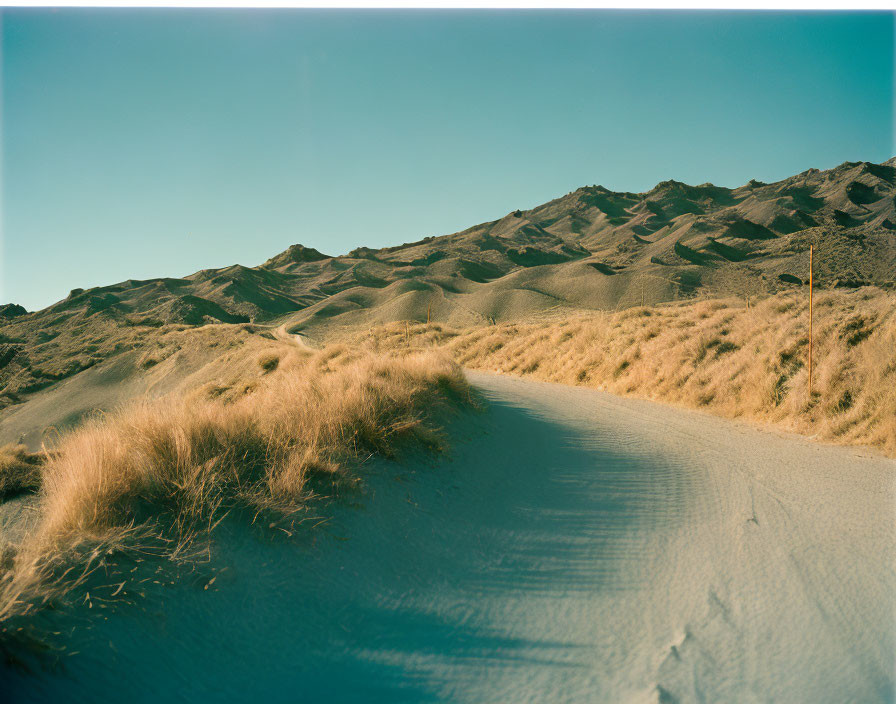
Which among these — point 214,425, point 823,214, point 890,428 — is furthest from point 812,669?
point 823,214

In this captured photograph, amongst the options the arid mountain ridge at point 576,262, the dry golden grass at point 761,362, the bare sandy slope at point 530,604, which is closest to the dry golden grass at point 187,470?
the bare sandy slope at point 530,604

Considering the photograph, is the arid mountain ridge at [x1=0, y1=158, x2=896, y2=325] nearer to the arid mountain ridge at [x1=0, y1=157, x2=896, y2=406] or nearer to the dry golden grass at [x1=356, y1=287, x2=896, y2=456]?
the arid mountain ridge at [x1=0, y1=157, x2=896, y2=406]

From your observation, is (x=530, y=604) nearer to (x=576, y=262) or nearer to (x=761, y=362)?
(x=761, y=362)

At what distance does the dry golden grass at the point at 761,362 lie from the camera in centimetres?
861

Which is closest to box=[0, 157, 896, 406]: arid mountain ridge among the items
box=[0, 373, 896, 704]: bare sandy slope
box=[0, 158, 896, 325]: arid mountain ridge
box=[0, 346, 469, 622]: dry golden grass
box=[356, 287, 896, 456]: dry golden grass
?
box=[0, 158, 896, 325]: arid mountain ridge

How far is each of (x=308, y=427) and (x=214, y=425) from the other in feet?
2.86

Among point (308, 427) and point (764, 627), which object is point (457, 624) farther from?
point (308, 427)

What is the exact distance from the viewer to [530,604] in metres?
3.63

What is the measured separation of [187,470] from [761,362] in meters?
10.7

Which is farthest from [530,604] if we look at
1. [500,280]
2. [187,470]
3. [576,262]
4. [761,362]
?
[576,262]

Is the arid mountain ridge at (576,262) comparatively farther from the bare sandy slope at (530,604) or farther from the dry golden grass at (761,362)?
the bare sandy slope at (530,604)

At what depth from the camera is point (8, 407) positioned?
2889cm

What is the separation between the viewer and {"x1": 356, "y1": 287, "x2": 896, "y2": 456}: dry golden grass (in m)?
8.61

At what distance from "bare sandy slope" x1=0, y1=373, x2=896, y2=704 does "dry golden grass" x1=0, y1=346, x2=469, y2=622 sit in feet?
1.01
